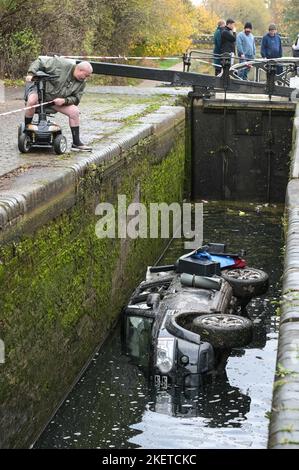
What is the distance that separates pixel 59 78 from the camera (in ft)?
35.8

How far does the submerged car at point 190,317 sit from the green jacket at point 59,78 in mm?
2643

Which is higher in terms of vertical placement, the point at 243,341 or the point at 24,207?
the point at 24,207

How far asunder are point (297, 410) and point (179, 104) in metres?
15.2

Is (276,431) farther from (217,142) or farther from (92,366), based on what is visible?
(217,142)

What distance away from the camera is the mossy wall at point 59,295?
828 cm

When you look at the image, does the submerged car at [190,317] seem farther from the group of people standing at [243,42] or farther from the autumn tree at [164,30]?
the autumn tree at [164,30]

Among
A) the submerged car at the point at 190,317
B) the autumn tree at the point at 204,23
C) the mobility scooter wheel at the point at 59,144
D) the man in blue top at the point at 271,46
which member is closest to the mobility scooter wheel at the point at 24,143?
the mobility scooter wheel at the point at 59,144

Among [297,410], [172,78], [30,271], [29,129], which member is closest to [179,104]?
[172,78]

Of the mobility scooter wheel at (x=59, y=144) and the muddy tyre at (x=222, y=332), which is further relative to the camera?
the mobility scooter wheel at (x=59, y=144)

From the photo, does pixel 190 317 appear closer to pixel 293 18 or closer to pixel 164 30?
pixel 164 30

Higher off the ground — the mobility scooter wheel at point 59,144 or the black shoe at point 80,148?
the mobility scooter wheel at point 59,144

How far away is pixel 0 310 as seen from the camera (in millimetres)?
7949

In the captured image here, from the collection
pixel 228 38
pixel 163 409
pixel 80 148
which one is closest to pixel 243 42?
pixel 228 38

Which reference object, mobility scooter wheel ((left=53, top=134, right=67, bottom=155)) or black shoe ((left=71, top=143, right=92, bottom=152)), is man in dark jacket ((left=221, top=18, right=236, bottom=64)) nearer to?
black shoe ((left=71, top=143, right=92, bottom=152))
